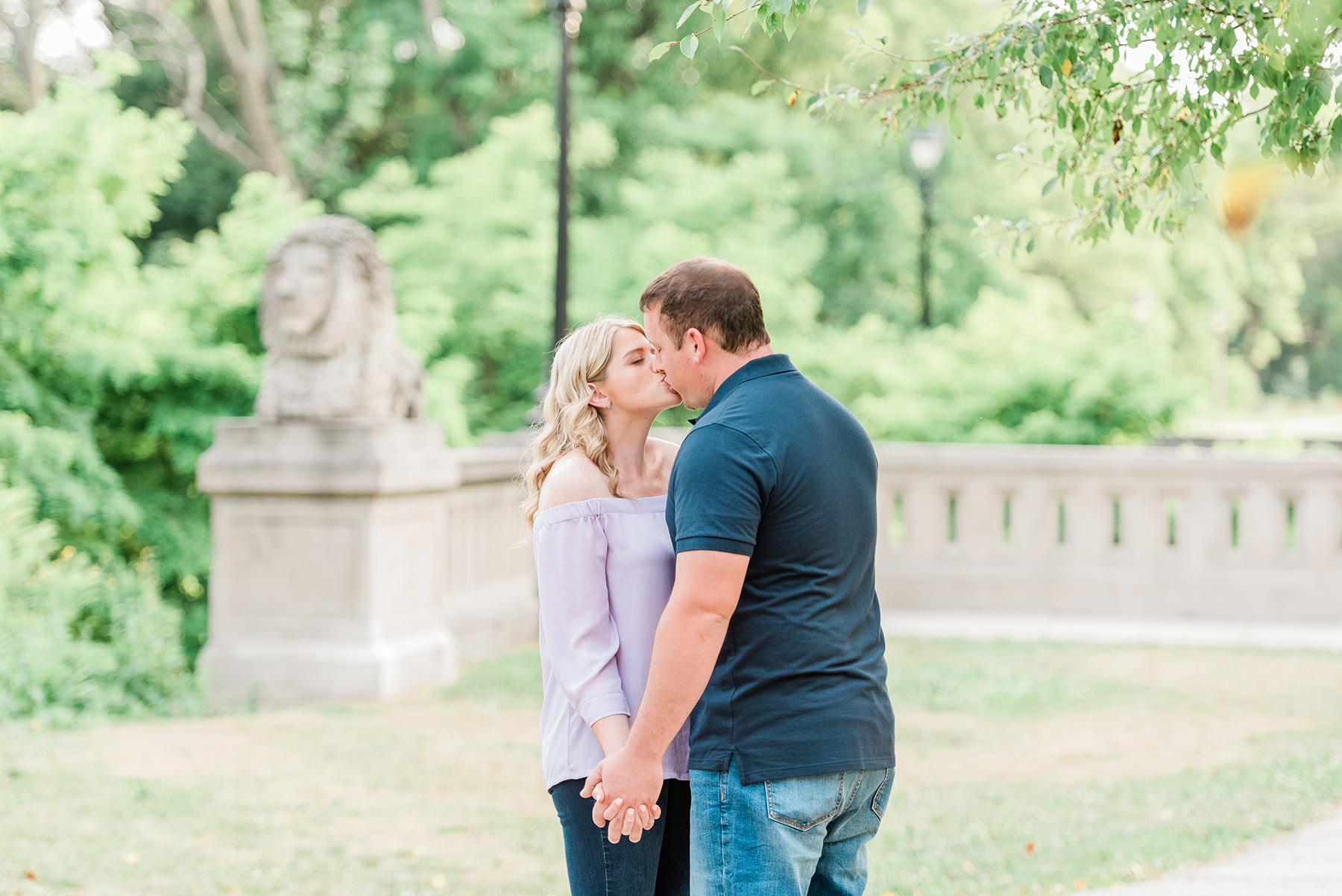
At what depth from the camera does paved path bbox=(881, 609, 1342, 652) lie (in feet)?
32.4

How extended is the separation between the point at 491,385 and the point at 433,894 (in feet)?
43.8

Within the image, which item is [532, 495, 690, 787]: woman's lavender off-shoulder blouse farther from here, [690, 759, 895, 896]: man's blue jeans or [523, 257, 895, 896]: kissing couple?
[690, 759, 895, 896]: man's blue jeans

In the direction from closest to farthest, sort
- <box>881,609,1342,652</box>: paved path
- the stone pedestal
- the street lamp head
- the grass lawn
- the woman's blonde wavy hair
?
the woman's blonde wavy hair → the grass lawn → the stone pedestal → <box>881,609,1342,652</box>: paved path → the street lamp head

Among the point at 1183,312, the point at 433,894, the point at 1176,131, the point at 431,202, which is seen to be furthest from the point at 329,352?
the point at 1183,312

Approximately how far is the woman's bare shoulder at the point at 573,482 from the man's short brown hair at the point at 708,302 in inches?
13.8

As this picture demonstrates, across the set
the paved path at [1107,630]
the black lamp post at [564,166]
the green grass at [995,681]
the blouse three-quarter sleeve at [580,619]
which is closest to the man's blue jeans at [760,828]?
the blouse three-quarter sleeve at [580,619]

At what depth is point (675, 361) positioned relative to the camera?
8.52ft

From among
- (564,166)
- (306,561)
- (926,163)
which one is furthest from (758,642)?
(926,163)

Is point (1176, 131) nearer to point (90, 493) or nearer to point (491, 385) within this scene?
point (90, 493)

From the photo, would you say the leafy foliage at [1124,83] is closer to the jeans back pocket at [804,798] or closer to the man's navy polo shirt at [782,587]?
the man's navy polo shirt at [782,587]

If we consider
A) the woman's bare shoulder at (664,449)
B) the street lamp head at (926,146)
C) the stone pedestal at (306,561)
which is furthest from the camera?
the street lamp head at (926,146)

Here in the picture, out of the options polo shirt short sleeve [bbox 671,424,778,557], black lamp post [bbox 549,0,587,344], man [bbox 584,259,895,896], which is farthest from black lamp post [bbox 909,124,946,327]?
polo shirt short sleeve [bbox 671,424,778,557]

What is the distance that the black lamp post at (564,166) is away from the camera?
9.68m

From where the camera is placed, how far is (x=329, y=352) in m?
7.92
